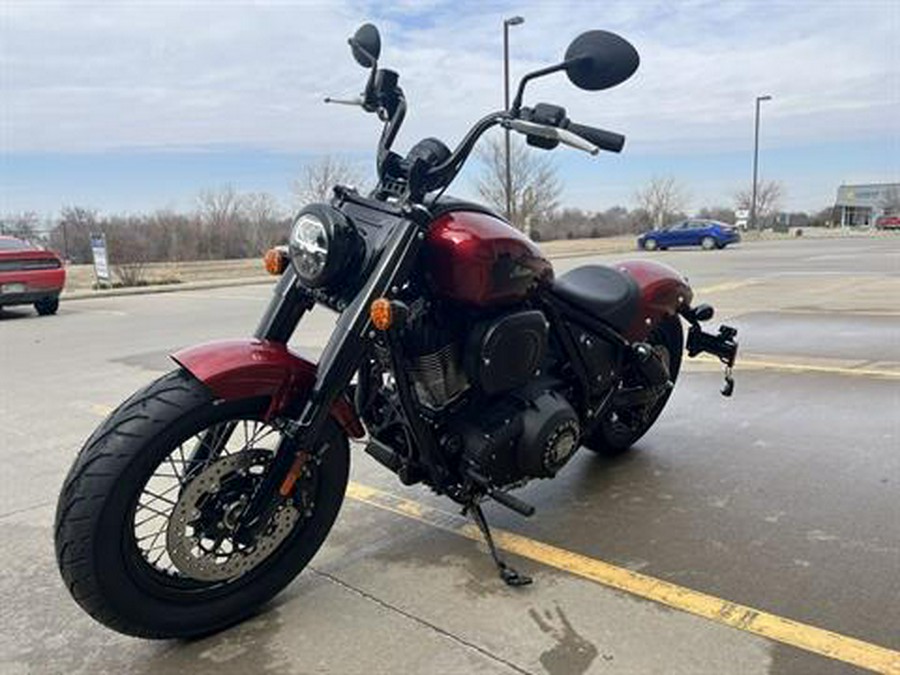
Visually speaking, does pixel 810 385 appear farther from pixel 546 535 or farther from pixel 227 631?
pixel 227 631

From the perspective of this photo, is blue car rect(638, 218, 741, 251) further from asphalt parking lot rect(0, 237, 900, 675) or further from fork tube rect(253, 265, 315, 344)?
fork tube rect(253, 265, 315, 344)

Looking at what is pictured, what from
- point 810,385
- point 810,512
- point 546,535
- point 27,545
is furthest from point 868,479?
point 27,545

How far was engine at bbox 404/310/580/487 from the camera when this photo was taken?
3.16 metres

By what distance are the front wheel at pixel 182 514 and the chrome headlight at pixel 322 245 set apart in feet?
1.62

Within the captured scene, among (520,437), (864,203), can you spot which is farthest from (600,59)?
(864,203)

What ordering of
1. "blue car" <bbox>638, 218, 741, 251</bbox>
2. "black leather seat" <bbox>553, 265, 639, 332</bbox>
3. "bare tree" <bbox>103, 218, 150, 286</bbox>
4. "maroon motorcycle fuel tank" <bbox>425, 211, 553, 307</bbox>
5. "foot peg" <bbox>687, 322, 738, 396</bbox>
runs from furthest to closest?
"blue car" <bbox>638, 218, 741, 251</bbox>, "bare tree" <bbox>103, 218, 150, 286</bbox>, "foot peg" <bbox>687, 322, 738, 396</bbox>, "black leather seat" <bbox>553, 265, 639, 332</bbox>, "maroon motorcycle fuel tank" <bbox>425, 211, 553, 307</bbox>

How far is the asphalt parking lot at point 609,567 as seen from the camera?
2709mm

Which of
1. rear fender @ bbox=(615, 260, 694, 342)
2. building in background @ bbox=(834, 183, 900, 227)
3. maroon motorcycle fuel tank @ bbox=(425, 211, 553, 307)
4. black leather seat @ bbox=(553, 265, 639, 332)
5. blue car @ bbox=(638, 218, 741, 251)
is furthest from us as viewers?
building in background @ bbox=(834, 183, 900, 227)

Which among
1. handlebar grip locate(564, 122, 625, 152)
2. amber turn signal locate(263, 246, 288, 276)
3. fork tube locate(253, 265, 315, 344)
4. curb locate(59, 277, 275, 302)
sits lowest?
curb locate(59, 277, 275, 302)

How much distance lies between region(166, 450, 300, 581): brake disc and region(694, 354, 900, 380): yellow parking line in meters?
5.23

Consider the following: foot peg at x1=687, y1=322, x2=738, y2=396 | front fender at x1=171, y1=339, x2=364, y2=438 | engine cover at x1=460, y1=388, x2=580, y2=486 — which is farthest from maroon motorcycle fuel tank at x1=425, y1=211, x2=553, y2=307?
foot peg at x1=687, y1=322, x2=738, y2=396

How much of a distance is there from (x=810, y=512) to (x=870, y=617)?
3.23 ft

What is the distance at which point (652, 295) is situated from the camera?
424cm

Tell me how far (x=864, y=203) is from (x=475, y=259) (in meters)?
84.8
